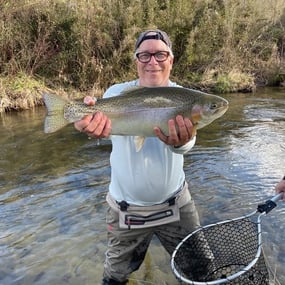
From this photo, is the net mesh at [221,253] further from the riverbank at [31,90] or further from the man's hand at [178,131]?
the riverbank at [31,90]

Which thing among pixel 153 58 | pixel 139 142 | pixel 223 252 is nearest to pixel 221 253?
pixel 223 252

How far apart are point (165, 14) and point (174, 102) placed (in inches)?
719

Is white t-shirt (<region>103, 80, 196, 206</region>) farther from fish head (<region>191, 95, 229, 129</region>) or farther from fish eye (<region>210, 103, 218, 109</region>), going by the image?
fish eye (<region>210, 103, 218, 109</region>)

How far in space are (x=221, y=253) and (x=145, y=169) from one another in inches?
47.7

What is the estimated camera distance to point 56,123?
3.31 metres

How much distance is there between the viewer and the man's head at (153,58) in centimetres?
336

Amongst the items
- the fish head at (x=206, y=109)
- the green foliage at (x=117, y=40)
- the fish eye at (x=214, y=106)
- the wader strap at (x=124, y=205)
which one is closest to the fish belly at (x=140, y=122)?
the fish head at (x=206, y=109)

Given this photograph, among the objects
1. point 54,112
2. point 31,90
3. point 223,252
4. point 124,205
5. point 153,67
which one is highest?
point 153,67

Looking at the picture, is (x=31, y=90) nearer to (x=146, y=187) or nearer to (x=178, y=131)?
(x=146, y=187)

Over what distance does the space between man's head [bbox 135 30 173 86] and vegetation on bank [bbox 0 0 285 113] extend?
43.1 ft

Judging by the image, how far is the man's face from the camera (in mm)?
3361

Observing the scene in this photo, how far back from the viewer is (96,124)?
3.11 meters

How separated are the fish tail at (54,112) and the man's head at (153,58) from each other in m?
0.68

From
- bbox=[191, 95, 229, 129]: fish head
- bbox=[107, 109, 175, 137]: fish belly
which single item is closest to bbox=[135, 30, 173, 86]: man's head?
bbox=[107, 109, 175, 137]: fish belly
